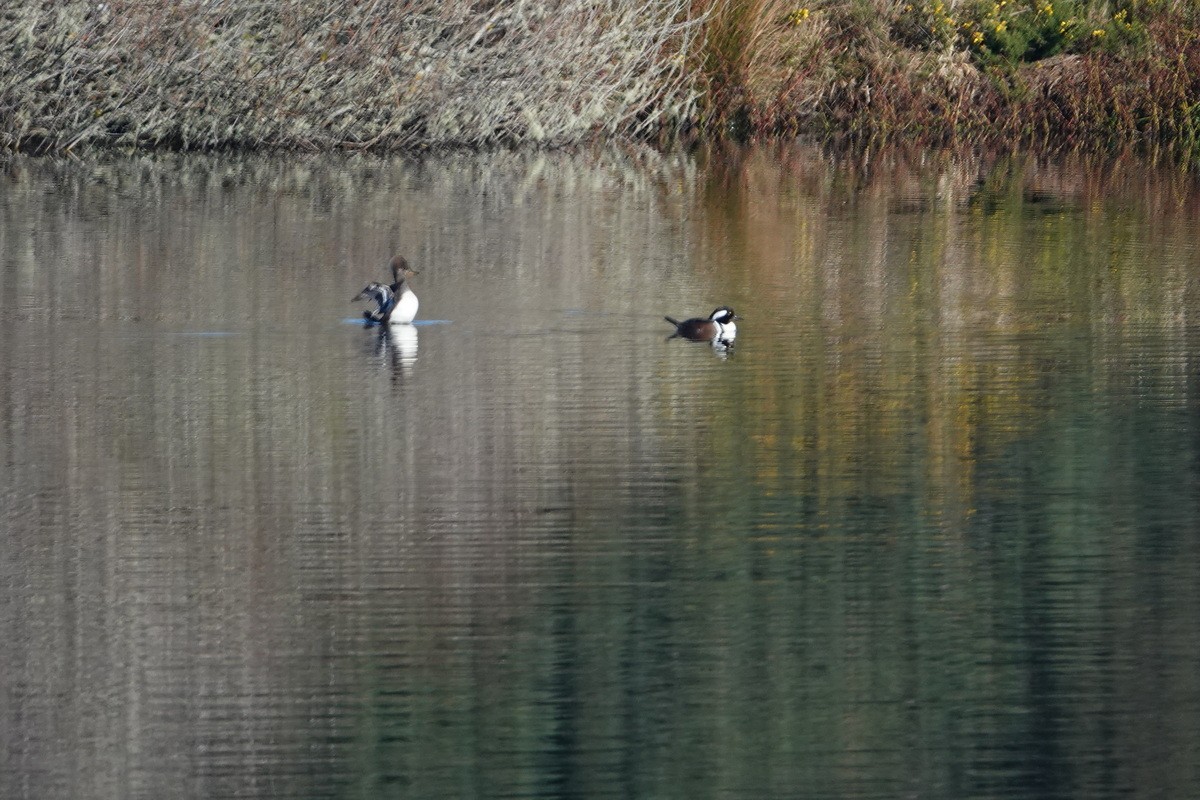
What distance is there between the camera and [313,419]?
10.2m

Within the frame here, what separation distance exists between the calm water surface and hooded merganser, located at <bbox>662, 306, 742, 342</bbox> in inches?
6.2

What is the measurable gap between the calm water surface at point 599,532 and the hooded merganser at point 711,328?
16cm

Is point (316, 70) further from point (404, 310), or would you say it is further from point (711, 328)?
point (711, 328)

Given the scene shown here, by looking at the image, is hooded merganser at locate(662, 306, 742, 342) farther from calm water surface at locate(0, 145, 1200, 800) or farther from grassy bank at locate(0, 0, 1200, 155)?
grassy bank at locate(0, 0, 1200, 155)

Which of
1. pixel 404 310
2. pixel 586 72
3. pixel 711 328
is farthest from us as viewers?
pixel 586 72

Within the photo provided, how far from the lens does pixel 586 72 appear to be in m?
28.6

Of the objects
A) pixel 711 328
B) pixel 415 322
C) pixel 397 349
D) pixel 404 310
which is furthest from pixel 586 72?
pixel 397 349

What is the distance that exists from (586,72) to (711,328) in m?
16.4

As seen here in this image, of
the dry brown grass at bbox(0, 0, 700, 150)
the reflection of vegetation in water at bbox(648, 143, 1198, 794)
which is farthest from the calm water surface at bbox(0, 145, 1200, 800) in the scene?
the dry brown grass at bbox(0, 0, 700, 150)

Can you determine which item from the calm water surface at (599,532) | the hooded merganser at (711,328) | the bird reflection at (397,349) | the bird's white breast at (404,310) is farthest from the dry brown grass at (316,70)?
the hooded merganser at (711,328)

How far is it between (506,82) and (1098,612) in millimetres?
21766

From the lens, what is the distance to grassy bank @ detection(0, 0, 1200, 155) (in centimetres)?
2675

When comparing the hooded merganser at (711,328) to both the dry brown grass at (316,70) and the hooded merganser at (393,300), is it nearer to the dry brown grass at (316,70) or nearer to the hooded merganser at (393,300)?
the hooded merganser at (393,300)

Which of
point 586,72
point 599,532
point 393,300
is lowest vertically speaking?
point 599,532
